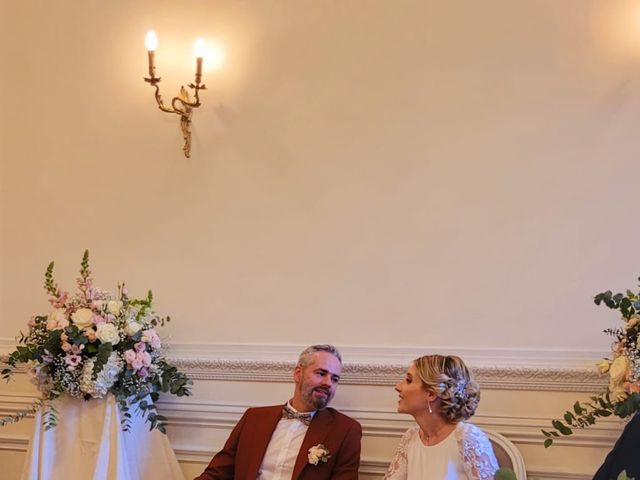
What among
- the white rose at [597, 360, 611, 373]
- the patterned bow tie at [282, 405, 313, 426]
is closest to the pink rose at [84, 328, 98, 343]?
the patterned bow tie at [282, 405, 313, 426]

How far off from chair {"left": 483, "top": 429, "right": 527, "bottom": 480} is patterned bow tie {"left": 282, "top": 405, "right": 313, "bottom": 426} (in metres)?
0.86

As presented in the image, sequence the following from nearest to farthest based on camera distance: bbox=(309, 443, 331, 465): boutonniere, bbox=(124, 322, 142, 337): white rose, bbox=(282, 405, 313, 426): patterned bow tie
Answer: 1. bbox=(309, 443, 331, 465): boutonniere
2. bbox=(282, 405, 313, 426): patterned bow tie
3. bbox=(124, 322, 142, 337): white rose

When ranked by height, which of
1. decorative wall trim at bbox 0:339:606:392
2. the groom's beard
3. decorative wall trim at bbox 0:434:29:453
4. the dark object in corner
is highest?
decorative wall trim at bbox 0:339:606:392

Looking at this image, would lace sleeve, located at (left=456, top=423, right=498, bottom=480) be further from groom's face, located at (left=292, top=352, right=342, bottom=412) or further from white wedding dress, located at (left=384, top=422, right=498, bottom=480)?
groom's face, located at (left=292, top=352, right=342, bottom=412)

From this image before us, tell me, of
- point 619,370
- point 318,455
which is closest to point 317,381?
point 318,455

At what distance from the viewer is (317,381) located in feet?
10.9

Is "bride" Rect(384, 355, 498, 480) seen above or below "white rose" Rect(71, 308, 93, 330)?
below

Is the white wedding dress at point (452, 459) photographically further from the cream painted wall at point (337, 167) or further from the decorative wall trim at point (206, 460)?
the cream painted wall at point (337, 167)

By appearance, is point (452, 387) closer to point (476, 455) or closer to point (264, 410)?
point (476, 455)

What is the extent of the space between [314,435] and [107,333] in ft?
3.72

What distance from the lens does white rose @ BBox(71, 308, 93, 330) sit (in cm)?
345

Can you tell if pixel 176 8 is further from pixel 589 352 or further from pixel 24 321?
pixel 589 352

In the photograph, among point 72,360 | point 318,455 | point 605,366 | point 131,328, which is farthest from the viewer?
point 131,328

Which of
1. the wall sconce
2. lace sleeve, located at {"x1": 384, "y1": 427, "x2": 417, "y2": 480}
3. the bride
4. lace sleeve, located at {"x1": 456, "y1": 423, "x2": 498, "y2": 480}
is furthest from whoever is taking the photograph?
the wall sconce
